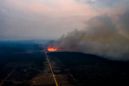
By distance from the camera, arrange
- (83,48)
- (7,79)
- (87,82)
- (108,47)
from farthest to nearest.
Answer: (83,48) → (108,47) → (7,79) → (87,82)

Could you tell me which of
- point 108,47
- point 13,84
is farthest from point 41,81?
point 108,47

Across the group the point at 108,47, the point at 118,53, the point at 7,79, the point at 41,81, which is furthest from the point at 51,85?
the point at 108,47

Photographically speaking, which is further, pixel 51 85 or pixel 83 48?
pixel 83 48

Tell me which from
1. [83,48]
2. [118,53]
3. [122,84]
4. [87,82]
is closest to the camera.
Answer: [122,84]

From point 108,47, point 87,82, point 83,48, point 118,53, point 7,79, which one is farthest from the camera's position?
point 83,48

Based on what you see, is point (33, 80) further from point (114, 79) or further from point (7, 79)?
point (114, 79)

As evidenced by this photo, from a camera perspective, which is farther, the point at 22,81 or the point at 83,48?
the point at 83,48

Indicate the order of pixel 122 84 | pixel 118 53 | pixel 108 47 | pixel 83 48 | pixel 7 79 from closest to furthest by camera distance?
pixel 122 84 → pixel 7 79 → pixel 118 53 → pixel 108 47 → pixel 83 48

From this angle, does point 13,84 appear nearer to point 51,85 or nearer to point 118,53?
point 51,85
